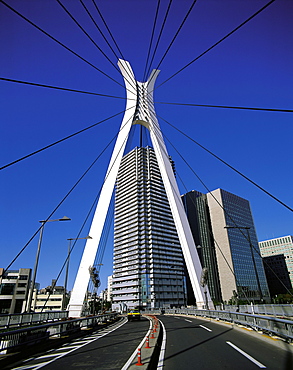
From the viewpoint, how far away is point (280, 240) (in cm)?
14425

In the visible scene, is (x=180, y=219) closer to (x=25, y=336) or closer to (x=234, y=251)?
(x=25, y=336)

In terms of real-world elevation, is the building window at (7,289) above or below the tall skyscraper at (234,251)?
Result: below

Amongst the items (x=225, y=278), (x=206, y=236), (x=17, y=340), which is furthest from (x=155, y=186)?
(x=17, y=340)

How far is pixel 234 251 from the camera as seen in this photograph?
4567 inches

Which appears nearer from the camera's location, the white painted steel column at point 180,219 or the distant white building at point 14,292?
the white painted steel column at point 180,219

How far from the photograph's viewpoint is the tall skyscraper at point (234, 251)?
112 meters

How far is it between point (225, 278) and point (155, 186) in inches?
2172

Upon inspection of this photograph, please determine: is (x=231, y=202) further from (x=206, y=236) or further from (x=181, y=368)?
(x=181, y=368)

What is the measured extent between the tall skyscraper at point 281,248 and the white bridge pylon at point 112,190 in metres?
135

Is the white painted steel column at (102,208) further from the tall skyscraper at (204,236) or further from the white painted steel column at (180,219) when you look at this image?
the tall skyscraper at (204,236)

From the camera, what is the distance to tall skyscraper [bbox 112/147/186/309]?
95.1 m

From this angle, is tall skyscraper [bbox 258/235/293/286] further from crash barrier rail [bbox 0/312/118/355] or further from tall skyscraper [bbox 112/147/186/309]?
crash barrier rail [bbox 0/312/118/355]

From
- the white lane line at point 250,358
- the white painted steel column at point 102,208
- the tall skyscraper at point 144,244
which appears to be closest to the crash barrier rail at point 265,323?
the white lane line at point 250,358

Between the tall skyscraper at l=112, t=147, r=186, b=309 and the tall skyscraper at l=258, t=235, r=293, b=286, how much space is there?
69.3m
